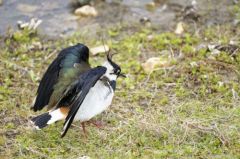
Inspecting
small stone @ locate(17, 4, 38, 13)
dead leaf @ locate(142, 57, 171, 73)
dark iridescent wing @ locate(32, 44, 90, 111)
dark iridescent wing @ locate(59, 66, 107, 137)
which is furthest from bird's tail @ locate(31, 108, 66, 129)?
small stone @ locate(17, 4, 38, 13)

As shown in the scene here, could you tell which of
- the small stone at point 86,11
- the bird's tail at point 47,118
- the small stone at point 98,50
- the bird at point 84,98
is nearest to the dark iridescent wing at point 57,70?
the bird at point 84,98

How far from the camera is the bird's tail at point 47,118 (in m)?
4.79

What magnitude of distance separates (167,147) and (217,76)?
4.56ft

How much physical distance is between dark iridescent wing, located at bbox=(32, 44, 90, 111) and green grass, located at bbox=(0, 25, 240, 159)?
0.85ft

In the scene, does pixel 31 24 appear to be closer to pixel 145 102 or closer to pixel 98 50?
pixel 98 50

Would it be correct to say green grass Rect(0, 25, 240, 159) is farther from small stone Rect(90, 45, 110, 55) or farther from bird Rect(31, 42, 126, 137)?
bird Rect(31, 42, 126, 137)

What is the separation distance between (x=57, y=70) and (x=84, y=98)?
709mm

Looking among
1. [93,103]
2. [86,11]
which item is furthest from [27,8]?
[93,103]

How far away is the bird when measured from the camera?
15.6ft

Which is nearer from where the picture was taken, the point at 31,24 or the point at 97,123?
the point at 97,123

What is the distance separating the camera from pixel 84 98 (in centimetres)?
479

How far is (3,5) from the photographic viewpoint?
7.60m

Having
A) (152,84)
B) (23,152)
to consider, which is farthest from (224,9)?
(23,152)

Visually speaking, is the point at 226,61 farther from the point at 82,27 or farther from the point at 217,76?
the point at 82,27
